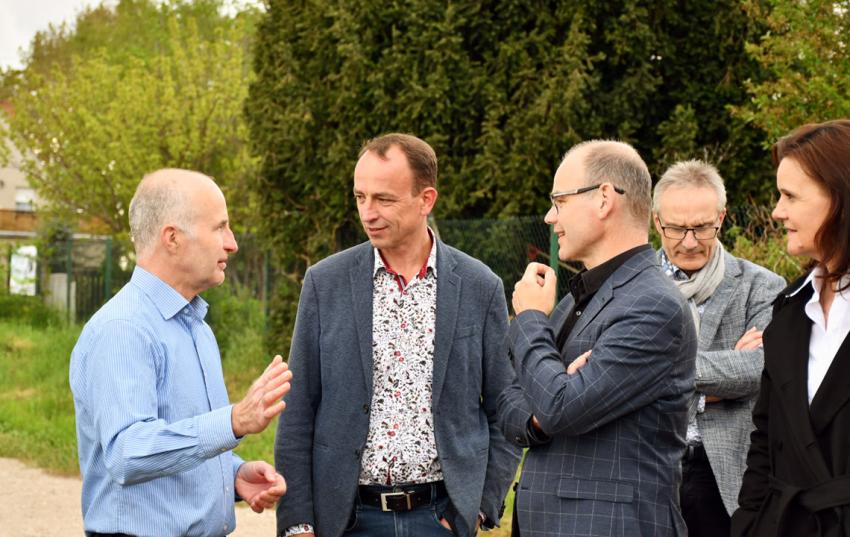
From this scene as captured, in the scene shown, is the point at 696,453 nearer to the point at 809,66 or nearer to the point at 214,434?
the point at 214,434

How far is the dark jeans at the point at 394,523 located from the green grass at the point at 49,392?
11.8ft

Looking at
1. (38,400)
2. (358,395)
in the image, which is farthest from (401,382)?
(38,400)

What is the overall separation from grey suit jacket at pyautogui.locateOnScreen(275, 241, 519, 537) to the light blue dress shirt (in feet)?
1.42

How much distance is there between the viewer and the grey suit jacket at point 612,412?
2994 millimetres

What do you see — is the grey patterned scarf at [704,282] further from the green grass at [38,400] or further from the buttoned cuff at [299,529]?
the green grass at [38,400]

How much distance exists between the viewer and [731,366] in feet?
13.0

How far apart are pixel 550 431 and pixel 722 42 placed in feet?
31.4

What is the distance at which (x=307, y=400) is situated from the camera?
3982mm

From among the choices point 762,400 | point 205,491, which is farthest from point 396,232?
point 762,400

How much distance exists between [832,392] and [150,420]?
2031 mm

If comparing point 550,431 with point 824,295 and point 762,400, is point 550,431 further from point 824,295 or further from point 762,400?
point 824,295

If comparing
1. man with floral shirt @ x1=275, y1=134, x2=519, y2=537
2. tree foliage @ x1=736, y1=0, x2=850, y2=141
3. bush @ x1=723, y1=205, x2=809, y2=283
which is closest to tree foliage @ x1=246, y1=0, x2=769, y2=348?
tree foliage @ x1=736, y1=0, x2=850, y2=141

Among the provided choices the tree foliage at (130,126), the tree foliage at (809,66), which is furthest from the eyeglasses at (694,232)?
the tree foliage at (130,126)

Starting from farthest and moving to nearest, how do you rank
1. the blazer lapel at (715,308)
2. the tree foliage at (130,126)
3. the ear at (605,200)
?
the tree foliage at (130,126) < the blazer lapel at (715,308) < the ear at (605,200)
